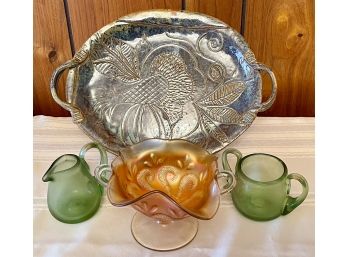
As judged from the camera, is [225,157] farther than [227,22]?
No

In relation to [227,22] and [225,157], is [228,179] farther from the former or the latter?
[227,22]

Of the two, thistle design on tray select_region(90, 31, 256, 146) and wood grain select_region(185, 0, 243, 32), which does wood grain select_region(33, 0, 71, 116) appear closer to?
thistle design on tray select_region(90, 31, 256, 146)

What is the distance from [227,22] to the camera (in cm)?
63

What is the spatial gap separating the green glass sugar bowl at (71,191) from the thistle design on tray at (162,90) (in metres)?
0.10

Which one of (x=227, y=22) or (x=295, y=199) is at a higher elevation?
(x=227, y=22)

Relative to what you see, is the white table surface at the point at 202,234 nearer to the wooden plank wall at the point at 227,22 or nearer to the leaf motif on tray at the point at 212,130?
the leaf motif on tray at the point at 212,130

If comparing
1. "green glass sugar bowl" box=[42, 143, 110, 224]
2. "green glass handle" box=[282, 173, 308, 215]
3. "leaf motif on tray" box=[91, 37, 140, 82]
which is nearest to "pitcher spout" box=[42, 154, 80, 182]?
"green glass sugar bowl" box=[42, 143, 110, 224]

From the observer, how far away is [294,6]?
2.05ft

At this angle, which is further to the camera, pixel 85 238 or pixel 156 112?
pixel 156 112

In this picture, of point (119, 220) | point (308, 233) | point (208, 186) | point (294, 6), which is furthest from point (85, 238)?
point (294, 6)

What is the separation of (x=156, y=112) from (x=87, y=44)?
0.14 metres

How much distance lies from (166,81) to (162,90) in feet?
0.05

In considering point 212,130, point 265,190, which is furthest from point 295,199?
point 212,130

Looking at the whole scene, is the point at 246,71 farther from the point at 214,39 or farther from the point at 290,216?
the point at 290,216
